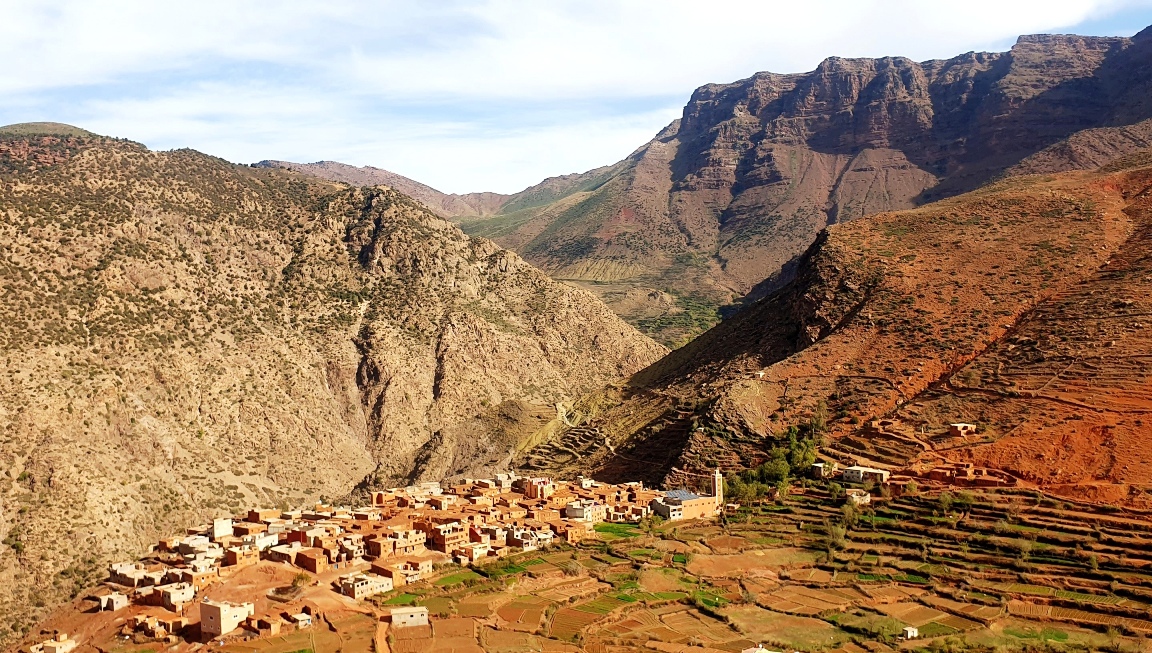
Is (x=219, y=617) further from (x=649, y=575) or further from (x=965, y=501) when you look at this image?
(x=965, y=501)

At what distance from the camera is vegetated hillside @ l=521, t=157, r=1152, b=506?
48.2 metres

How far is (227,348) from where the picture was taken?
75.9 meters

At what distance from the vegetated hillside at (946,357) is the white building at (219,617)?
2570 cm

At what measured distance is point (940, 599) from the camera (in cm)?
3894

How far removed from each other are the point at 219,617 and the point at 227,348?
42.4 meters

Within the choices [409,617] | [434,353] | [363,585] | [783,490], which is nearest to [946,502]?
[783,490]

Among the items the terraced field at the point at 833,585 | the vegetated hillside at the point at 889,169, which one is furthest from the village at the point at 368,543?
the vegetated hillside at the point at 889,169

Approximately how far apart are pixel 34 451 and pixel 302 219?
135 ft

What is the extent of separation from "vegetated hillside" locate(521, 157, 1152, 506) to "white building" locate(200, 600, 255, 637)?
25703mm

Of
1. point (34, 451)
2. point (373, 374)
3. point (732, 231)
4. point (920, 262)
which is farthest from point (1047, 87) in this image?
point (34, 451)

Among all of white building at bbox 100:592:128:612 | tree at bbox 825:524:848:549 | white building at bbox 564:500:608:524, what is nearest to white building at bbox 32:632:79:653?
white building at bbox 100:592:128:612

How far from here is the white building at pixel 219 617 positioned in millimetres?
36344

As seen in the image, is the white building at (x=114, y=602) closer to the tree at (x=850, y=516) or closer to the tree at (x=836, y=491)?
the tree at (x=850, y=516)

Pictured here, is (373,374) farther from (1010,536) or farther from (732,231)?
(732,231)
